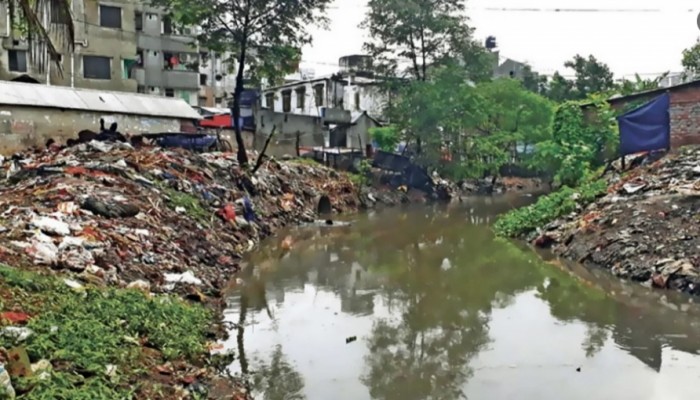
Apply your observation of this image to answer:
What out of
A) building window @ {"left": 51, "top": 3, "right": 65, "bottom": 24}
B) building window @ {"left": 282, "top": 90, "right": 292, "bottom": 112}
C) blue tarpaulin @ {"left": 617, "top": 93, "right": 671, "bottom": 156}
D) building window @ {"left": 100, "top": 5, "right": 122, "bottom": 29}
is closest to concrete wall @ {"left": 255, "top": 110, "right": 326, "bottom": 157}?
building window @ {"left": 282, "top": 90, "right": 292, "bottom": 112}

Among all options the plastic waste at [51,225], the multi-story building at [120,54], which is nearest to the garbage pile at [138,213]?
the plastic waste at [51,225]

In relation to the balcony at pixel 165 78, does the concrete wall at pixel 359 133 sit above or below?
below

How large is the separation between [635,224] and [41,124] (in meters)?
17.3

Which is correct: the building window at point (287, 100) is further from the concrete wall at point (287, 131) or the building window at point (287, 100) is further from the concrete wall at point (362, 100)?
the concrete wall at point (287, 131)

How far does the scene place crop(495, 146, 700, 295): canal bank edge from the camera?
9617mm

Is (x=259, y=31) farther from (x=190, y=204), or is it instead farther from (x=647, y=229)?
(x=647, y=229)

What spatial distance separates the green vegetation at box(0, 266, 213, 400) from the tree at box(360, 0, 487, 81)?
72.9 feet

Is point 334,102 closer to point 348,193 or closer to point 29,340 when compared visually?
point 348,193

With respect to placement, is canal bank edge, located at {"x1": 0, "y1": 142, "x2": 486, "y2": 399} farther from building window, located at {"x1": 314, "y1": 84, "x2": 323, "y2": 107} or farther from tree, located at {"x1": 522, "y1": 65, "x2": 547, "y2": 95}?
tree, located at {"x1": 522, "y1": 65, "x2": 547, "y2": 95}

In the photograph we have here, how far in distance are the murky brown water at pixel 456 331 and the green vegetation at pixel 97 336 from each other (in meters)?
0.76

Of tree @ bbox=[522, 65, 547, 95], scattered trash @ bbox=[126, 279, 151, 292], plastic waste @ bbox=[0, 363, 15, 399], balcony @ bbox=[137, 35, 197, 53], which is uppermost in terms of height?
balcony @ bbox=[137, 35, 197, 53]

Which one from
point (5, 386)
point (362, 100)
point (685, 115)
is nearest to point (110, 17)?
point (362, 100)

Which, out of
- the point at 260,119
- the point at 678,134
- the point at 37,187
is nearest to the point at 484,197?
the point at 260,119

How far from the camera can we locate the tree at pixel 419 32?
88.5 feet
